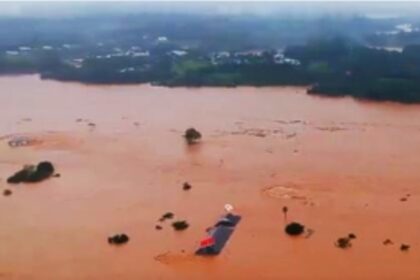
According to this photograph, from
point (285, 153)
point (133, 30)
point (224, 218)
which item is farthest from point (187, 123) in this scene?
point (133, 30)

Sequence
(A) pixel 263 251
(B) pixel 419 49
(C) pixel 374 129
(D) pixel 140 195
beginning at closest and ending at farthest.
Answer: (A) pixel 263 251
(D) pixel 140 195
(C) pixel 374 129
(B) pixel 419 49

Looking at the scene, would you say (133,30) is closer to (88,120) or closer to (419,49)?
(419,49)

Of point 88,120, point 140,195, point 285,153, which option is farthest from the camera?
point 88,120

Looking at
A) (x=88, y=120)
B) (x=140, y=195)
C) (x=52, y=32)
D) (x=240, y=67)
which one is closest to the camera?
(x=140, y=195)

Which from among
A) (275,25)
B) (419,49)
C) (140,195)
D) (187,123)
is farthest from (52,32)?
(140,195)

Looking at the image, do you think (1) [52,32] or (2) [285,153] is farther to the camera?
(1) [52,32]

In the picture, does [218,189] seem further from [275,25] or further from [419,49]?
[275,25]
